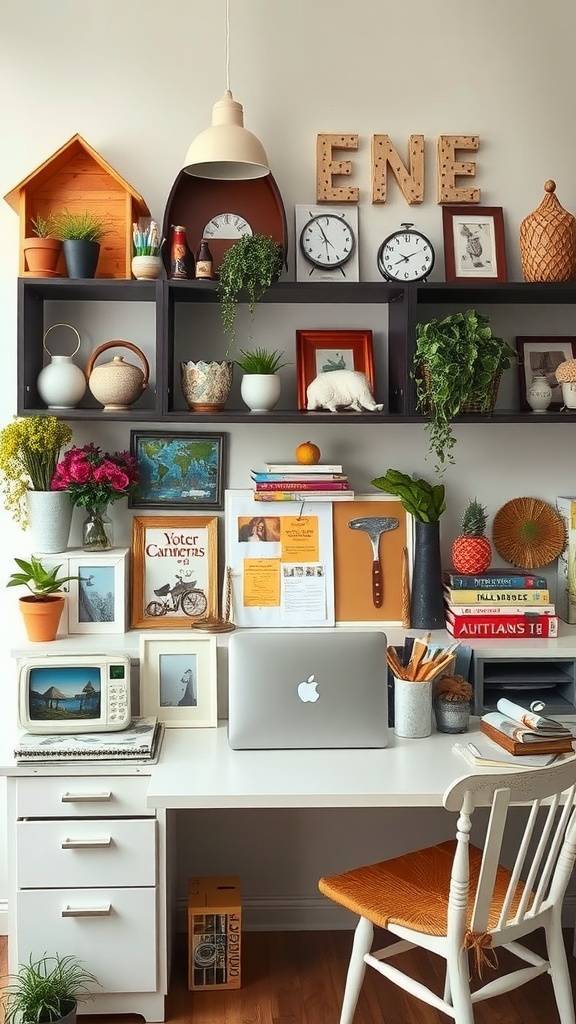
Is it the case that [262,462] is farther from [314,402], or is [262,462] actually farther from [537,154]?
[537,154]

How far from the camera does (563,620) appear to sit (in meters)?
2.84

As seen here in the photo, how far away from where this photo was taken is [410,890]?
2166 millimetres

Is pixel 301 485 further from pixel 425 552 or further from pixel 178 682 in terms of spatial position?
pixel 178 682

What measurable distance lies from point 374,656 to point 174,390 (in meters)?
0.95

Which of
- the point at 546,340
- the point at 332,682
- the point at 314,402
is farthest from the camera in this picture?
the point at 546,340

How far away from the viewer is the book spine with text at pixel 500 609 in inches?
104

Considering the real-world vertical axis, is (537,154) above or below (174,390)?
above

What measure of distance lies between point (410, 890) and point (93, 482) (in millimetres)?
1277

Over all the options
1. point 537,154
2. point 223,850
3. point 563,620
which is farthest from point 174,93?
point 223,850

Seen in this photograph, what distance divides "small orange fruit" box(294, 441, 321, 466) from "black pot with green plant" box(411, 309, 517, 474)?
319 mm

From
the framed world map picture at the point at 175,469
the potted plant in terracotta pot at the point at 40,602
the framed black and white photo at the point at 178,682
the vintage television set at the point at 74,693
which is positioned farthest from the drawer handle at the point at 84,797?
the framed world map picture at the point at 175,469

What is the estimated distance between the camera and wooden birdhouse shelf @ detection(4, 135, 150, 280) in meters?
2.61

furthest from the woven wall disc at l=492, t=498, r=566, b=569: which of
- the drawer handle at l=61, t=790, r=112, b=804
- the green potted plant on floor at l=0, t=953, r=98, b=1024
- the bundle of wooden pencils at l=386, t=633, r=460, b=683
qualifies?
the green potted plant on floor at l=0, t=953, r=98, b=1024

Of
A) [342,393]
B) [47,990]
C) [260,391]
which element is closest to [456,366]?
[342,393]
